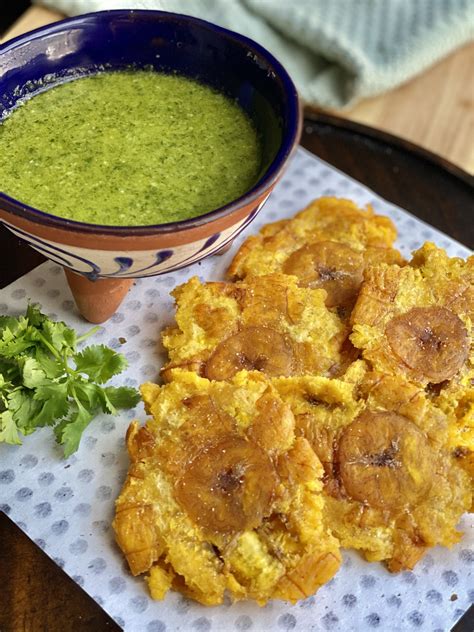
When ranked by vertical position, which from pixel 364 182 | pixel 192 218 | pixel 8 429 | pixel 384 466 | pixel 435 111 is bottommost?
pixel 435 111

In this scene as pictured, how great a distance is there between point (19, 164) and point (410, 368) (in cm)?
117

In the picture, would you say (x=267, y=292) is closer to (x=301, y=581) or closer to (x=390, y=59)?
A: (x=301, y=581)

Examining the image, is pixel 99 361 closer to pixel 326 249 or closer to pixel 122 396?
pixel 122 396

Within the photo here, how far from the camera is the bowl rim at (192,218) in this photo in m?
1.94

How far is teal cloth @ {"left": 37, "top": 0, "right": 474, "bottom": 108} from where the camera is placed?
3.78 m

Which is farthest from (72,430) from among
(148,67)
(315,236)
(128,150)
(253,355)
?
(148,67)

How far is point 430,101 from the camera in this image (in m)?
4.31

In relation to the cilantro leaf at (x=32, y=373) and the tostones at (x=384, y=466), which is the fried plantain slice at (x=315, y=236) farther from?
the cilantro leaf at (x=32, y=373)

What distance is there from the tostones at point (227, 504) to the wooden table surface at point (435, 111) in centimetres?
248

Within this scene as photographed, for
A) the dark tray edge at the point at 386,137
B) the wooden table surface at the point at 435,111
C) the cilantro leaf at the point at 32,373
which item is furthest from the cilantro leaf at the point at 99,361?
the wooden table surface at the point at 435,111

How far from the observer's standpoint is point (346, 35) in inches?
149

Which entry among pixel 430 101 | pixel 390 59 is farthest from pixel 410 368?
pixel 430 101

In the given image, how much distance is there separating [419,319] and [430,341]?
0.25ft

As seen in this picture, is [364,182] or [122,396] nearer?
[122,396]
